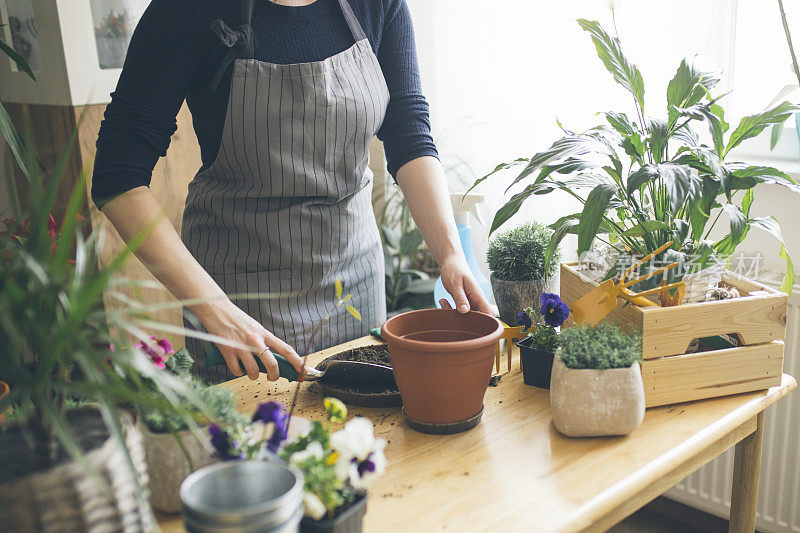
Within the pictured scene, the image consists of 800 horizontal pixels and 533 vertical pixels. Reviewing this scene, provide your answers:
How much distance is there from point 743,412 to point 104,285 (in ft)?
3.04

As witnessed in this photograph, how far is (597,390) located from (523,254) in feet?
1.38

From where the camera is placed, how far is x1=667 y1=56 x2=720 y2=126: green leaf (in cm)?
115

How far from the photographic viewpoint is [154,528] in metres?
0.65

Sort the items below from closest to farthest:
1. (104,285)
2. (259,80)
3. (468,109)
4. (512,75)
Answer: (104,285)
(259,80)
(512,75)
(468,109)

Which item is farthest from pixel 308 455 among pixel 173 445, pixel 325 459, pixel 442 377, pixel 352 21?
pixel 352 21

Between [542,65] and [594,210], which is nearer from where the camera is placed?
[594,210]

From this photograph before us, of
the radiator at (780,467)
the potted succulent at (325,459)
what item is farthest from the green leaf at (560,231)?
the radiator at (780,467)

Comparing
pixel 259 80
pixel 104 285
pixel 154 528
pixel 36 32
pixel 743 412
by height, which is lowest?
pixel 743 412

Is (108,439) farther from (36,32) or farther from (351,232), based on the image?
(36,32)

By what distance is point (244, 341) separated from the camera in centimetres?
104

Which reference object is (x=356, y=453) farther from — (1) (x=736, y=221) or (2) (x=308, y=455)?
(1) (x=736, y=221)

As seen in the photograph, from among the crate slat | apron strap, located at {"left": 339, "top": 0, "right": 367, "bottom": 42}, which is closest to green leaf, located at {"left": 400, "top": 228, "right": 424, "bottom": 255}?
apron strap, located at {"left": 339, "top": 0, "right": 367, "bottom": 42}

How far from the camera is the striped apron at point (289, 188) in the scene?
4.33 ft

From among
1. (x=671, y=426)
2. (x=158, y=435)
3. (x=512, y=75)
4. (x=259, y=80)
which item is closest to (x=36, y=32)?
(x=259, y=80)
